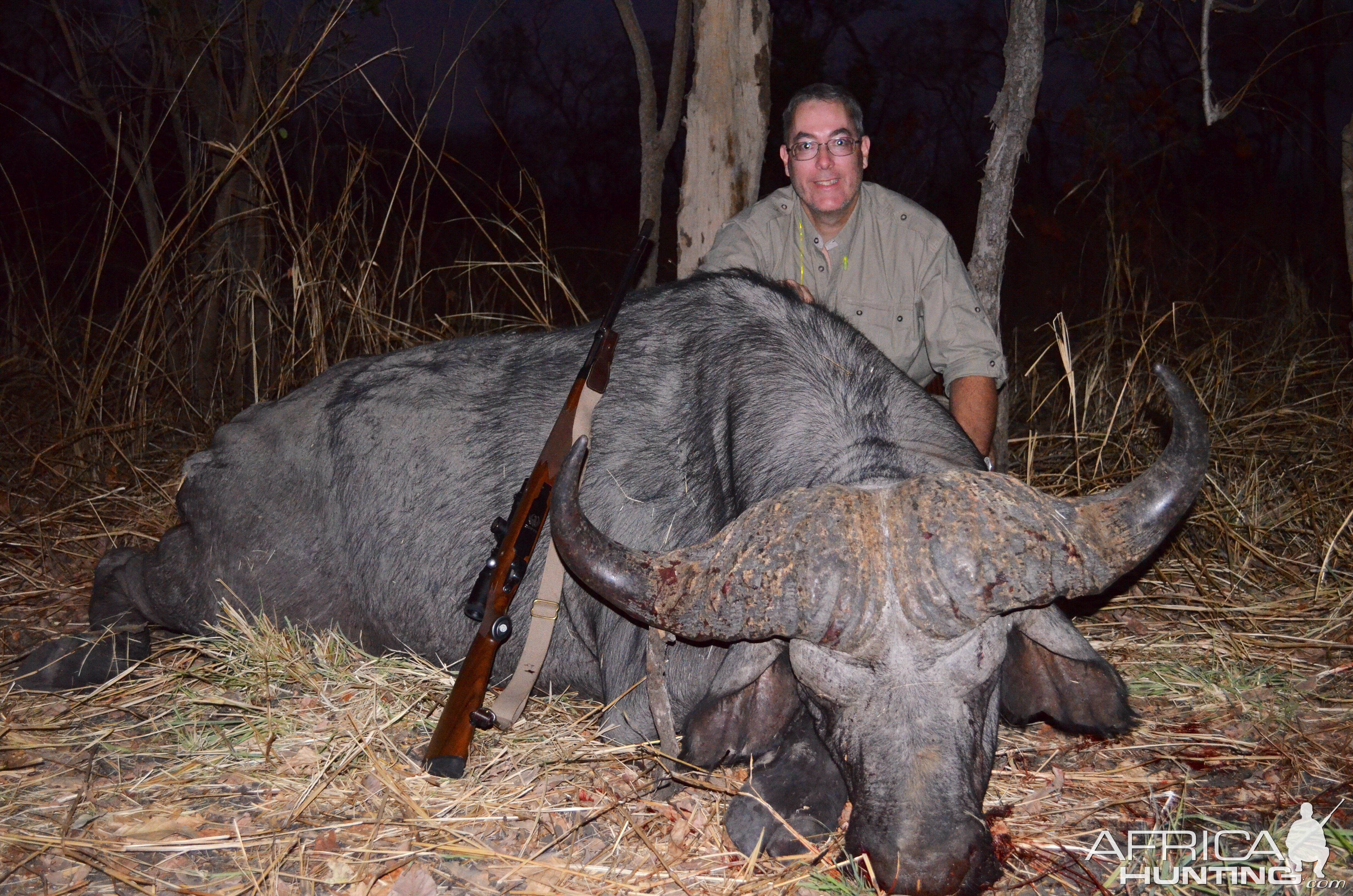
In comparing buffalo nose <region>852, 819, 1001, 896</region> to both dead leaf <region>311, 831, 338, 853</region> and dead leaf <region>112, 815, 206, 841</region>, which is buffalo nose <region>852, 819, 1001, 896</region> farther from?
dead leaf <region>112, 815, 206, 841</region>

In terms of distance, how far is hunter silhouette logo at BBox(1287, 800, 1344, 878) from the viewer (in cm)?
280

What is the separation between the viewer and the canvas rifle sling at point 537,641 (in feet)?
11.2

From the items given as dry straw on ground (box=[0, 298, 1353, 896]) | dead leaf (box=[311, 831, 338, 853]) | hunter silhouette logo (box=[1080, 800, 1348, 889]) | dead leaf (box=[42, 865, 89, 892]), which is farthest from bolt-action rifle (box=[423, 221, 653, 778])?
hunter silhouette logo (box=[1080, 800, 1348, 889])

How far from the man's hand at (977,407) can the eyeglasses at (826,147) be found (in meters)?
1.15

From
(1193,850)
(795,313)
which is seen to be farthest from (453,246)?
(1193,850)

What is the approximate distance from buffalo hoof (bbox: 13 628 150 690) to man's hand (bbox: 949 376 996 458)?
3.49m

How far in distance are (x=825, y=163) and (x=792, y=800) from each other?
113 inches

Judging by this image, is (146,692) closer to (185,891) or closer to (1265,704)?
(185,891)

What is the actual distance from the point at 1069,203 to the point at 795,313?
73.2 ft

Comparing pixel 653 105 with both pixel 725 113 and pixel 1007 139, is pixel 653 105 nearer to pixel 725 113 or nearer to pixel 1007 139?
pixel 725 113

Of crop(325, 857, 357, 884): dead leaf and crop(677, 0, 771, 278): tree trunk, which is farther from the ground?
crop(677, 0, 771, 278): tree trunk

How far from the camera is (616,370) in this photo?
387 cm

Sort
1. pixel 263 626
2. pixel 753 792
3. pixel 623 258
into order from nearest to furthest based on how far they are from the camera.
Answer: pixel 753 792
pixel 263 626
pixel 623 258

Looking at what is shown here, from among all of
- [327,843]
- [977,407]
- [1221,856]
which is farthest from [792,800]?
[977,407]
